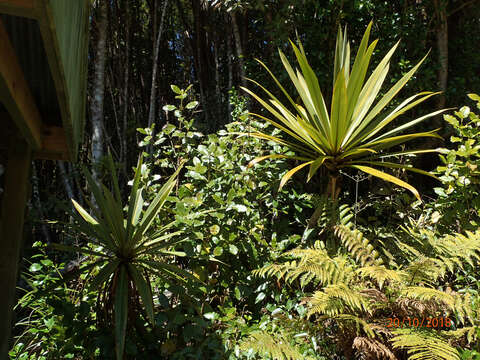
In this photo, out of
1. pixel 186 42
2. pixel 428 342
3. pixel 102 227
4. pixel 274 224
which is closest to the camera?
pixel 428 342

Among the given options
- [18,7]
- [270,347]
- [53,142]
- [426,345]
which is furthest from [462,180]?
[18,7]

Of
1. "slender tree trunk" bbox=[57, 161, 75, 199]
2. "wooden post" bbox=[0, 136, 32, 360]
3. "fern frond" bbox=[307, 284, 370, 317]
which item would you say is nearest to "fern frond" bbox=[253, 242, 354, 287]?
"fern frond" bbox=[307, 284, 370, 317]

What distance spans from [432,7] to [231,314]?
138 inches

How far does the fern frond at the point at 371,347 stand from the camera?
1604mm

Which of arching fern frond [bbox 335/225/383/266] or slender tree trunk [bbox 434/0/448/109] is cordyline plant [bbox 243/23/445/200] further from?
slender tree trunk [bbox 434/0/448/109]

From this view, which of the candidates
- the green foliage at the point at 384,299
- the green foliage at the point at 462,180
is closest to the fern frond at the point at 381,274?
the green foliage at the point at 384,299

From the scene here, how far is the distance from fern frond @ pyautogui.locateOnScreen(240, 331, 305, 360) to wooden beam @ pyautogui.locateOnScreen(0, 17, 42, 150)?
133cm

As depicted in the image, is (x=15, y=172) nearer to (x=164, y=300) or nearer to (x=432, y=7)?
(x=164, y=300)

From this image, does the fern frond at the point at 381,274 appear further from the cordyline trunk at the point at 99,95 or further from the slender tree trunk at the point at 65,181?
the slender tree trunk at the point at 65,181

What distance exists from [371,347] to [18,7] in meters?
1.69

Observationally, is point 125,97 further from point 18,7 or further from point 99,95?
point 18,7

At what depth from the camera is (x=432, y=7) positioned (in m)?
3.70

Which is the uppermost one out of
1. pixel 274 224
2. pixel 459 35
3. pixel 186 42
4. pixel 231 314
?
pixel 186 42

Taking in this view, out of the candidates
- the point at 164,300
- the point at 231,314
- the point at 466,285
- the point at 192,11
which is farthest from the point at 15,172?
the point at 192,11
